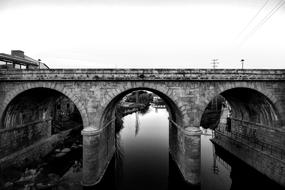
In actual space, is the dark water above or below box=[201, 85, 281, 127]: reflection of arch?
below

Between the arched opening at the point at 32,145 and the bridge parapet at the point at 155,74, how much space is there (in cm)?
302

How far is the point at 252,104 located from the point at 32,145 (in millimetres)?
23857

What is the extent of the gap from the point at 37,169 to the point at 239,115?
2299 centimetres

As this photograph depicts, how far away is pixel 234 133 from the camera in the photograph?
1833 centimetres

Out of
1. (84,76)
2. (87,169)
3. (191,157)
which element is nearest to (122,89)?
(84,76)

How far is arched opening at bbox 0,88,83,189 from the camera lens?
1309 cm

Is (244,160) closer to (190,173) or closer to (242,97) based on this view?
(242,97)

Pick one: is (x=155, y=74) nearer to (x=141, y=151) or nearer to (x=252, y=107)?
(x=252, y=107)

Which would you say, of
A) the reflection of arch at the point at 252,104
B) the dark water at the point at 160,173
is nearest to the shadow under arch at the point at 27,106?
the dark water at the point at 160,173

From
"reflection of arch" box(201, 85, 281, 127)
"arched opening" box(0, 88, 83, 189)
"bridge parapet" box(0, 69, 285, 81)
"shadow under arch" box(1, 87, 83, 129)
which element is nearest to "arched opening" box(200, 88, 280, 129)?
"reflection of arch" box(201, 85, 281, 127)

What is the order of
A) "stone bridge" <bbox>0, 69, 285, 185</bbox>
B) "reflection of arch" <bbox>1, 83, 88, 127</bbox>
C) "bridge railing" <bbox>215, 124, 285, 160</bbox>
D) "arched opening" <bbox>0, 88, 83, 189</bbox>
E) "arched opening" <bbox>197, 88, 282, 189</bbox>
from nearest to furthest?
"stone bridge" <bbox>0, 69, 285, 185</bbox>
"reflection of arch" <bbox>1, 83, 88, 127</bbox>
"bridge railing" <bbox>215, 124, 285, 160</bbox>
"arched opening" <bbox>0, 88, 83, 189</bbox>
"arched opening" <bbox>197, 88, 282, 189</bbox>

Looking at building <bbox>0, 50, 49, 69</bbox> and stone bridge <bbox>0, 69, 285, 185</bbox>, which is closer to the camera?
stone bridge <bbox>0, 69, 285, 185</bbox>

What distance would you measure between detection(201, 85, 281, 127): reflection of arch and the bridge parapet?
3.38 ft

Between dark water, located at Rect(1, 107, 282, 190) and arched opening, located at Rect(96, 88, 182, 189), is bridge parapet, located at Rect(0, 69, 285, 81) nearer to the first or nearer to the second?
arched opening, located at Rect(96, 88, 182, 189)
